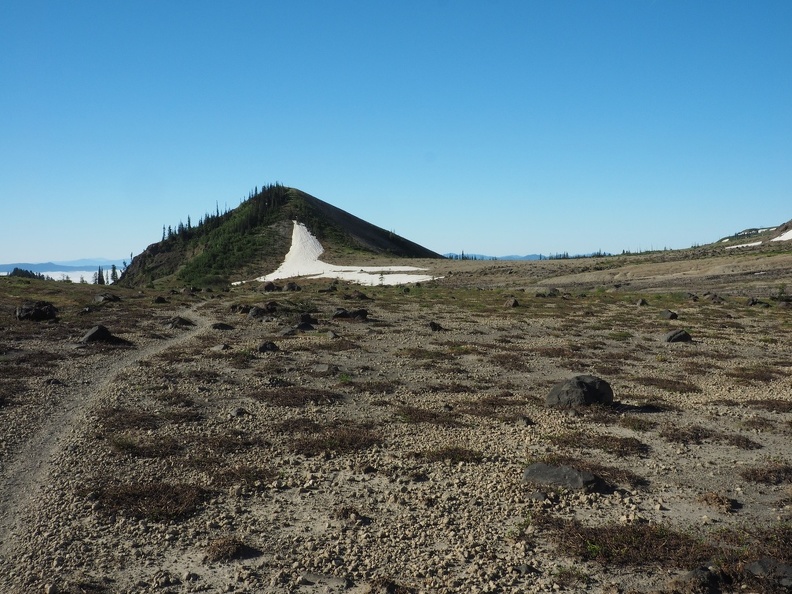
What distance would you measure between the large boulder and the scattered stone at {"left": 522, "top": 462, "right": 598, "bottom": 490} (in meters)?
6.34

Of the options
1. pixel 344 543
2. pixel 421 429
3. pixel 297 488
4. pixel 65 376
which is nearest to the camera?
pixel 344 543

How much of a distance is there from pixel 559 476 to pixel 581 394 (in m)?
6.93

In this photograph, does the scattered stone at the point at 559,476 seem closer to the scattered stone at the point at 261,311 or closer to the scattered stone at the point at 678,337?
the scattered stone at the point at 678,337

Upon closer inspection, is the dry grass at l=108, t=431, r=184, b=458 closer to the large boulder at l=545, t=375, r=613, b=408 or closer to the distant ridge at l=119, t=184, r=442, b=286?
the large boulder at l=545, t=375, r=613, b=408

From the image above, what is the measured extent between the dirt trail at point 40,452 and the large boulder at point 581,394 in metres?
14.8

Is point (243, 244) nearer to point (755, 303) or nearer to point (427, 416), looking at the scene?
point (755, 303)

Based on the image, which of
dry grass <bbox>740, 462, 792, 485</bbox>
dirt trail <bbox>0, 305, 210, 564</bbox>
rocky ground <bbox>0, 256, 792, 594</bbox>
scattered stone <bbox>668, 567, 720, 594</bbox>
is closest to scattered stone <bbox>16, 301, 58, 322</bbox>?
rocky ground <bbox>0, 256, 792, 594</bbox>

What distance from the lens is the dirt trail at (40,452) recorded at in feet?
36.3

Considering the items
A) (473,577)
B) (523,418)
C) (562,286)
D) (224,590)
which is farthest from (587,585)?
(562,286)

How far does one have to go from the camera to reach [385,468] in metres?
14.1

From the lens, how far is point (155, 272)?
538ft

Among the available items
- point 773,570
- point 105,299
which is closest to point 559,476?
point 773,570

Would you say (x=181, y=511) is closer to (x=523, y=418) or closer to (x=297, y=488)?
(x=297, y=488)

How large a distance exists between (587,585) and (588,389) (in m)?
11.1
